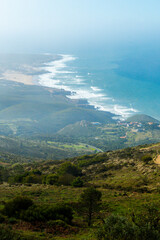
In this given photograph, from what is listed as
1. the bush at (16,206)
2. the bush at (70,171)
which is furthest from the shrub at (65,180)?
the bush at (16,206)

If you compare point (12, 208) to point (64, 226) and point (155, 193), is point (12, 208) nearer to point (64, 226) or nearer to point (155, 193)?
point (64, 226)

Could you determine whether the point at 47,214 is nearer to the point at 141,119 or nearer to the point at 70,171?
the point at 70,171

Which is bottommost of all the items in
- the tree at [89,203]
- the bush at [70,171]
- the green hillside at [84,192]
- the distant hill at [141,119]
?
the distant hill at [141,119]

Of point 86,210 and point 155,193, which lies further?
point 155,193

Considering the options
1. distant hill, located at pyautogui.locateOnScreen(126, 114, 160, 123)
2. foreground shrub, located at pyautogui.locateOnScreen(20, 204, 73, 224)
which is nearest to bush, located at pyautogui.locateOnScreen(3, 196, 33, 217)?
foreground shrub, located at pyautogui.locateOnScreen(20, 204, 73, 224)

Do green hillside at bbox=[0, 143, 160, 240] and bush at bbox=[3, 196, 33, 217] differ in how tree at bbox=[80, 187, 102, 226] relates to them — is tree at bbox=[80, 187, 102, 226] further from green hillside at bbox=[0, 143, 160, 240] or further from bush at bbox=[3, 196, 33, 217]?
bush at bbox=[3, 196, 33, 217]

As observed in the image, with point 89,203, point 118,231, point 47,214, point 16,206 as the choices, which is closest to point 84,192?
point 89,203

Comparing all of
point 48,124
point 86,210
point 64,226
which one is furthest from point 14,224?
point 48,124

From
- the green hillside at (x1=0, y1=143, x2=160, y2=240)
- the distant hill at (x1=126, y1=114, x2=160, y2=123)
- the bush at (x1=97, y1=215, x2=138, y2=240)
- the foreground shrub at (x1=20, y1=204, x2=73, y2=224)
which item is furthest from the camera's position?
the distant hill at (x1=126, y1=114, x2=160, y2=123)

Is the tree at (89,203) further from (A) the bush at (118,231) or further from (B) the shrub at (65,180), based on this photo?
(B) the shrub at (65,180)

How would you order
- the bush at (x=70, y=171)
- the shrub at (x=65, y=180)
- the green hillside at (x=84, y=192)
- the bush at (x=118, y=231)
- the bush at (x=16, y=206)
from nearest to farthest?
the bush at (x=118, y=231) < the green hillside at (x=84, y=192) < the bush at (x=16, y=206) < the shrub at (x=65, y=180) < the bush at (x=70, y=171)

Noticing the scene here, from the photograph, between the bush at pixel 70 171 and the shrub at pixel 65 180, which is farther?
the bush at pixel 70 171
